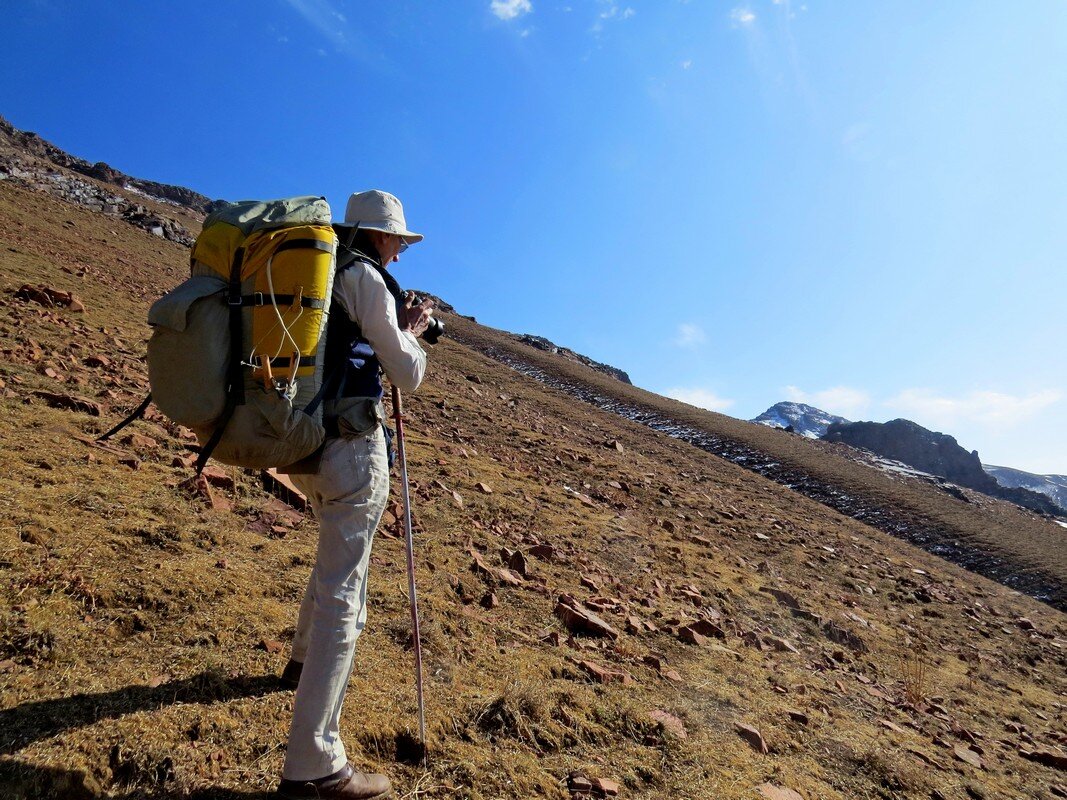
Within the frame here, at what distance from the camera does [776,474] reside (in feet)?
81.9

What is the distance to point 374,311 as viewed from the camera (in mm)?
2473

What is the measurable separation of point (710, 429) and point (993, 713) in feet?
86.0

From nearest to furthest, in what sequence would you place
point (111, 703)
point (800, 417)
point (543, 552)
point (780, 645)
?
1. point (111, 703)
2. point (780, 645)
3. point (543, 552)
4. point (800, 417)

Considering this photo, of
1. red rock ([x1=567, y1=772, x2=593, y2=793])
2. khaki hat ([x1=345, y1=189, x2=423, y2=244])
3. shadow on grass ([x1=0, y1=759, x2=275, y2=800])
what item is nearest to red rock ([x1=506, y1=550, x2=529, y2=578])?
red rock ([x1=567, y1=772, x2=593, y2=793])

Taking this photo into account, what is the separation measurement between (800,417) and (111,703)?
191904mm

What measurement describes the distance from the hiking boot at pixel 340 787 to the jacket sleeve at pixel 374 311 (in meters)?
1.72

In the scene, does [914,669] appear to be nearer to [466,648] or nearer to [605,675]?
[605,675]

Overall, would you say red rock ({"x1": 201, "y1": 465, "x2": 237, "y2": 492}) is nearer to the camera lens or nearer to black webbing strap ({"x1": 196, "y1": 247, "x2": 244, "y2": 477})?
the camera lens

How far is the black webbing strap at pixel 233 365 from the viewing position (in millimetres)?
2248

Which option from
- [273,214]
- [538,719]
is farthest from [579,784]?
[273,214]

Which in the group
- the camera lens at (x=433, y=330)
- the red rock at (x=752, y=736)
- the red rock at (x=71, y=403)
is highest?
the camera lens at (x=433, y=330)

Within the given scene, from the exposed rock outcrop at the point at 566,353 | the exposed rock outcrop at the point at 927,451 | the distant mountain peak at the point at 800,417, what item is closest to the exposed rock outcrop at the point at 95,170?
the exposed rock outcrop at the point at 566,353

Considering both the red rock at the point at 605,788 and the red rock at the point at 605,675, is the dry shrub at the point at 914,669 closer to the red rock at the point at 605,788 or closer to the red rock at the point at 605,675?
the red rock at the point at 605,675

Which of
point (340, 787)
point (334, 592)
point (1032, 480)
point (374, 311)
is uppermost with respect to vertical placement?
point (1032, 480)
